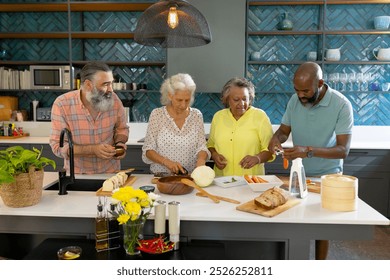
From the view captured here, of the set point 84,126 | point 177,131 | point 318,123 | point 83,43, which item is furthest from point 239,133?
point 83,43

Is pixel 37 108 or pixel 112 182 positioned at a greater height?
pixel 37 108

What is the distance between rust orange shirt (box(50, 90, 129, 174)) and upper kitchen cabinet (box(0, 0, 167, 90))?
228cm

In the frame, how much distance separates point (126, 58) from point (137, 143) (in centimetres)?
131

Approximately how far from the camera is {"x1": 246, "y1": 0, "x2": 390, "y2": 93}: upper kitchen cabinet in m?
4.73

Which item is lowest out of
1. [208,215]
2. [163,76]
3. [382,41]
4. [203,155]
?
[208,215]

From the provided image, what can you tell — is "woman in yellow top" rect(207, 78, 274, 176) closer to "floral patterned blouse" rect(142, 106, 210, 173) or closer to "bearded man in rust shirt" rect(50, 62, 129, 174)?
"floral patterned blouse" rect(142, 106, 210, 173)

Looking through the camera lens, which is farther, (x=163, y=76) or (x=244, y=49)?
(x=163, y=76)

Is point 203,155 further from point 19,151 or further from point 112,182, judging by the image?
point 19,151

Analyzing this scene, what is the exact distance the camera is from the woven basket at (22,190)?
1869 mm

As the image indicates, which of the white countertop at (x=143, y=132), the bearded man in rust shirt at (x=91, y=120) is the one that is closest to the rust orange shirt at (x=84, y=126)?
the bearded man in rust shirt at (x=91, y=120)

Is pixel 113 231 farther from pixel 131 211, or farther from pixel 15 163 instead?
pixel 15 163

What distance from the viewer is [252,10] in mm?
4879

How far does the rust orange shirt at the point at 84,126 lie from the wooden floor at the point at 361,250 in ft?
6.36
